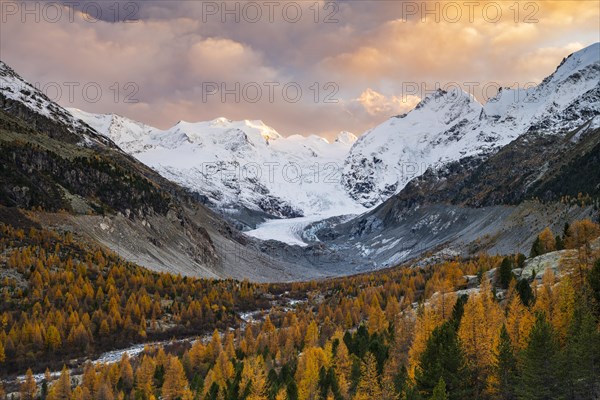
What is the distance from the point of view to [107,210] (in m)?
194

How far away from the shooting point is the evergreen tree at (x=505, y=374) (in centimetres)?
5375

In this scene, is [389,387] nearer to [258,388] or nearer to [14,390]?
[258,388]

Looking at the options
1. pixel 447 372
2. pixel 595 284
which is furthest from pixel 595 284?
pixel 447 372

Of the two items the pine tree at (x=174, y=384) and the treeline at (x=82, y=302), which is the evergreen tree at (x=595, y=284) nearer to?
the pine tree at (x=174, y=384)

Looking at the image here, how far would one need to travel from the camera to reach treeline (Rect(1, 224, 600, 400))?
5128cm

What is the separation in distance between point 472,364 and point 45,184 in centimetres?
16348

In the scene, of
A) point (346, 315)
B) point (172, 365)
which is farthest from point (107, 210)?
point (172, 365)

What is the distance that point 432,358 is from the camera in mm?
56125

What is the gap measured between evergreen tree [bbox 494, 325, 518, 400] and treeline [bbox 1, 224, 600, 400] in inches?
4.6

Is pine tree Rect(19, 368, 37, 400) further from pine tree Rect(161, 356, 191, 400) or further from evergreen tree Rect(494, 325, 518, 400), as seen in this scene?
evergreen tree Rect(494, 325, 518, 400)

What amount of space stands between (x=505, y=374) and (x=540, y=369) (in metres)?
4.86

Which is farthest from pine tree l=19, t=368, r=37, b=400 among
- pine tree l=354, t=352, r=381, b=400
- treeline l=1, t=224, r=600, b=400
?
pine tree l=354, t=352, r=381, b=400

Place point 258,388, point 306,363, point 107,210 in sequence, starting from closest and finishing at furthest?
point 258,388
point 306,363
point 107,210

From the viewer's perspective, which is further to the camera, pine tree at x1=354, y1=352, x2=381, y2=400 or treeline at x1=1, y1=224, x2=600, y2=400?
pine tree at x1=354, y1=352, x2=381, y2=400
